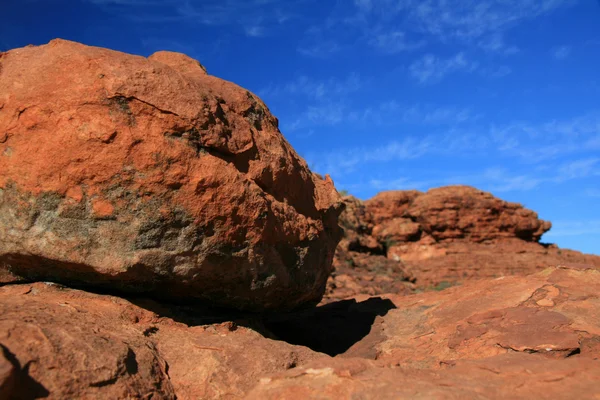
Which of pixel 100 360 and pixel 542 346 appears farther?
pixel 542 346

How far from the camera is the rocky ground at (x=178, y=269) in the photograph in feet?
9.37

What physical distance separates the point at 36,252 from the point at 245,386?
1.78 m

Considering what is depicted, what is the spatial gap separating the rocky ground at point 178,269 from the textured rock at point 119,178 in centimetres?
1

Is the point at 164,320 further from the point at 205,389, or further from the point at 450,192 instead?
the point at 450,192

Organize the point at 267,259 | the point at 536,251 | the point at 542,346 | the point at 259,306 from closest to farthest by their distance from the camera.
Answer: the point at 542,346
the point at 267,259
the point at 259,306
the point at 536,251

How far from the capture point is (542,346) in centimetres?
385

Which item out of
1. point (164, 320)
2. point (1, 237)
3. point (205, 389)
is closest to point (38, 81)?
point (1, 237)

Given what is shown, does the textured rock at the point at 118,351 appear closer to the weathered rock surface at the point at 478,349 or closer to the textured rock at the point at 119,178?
the textured rock at the point at 119,178

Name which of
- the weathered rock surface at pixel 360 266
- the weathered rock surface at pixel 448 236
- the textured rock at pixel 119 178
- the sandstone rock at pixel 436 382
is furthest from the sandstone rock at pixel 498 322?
the weathered rock surface at pixel 448 236

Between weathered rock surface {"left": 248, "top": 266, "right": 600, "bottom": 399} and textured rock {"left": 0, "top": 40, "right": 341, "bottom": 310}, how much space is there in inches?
50.3

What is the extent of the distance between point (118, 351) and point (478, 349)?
283 cm

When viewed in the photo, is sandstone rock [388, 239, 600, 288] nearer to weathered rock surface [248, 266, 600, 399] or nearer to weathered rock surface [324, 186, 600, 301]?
weathered rock surface [324, 186, 600, 301]

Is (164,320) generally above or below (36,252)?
below

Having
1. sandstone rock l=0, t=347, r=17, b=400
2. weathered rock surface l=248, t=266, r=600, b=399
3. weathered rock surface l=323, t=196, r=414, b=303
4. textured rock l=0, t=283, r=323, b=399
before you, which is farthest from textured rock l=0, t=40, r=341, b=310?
weathered rock surface l=323, t=196, r=414, b=303
